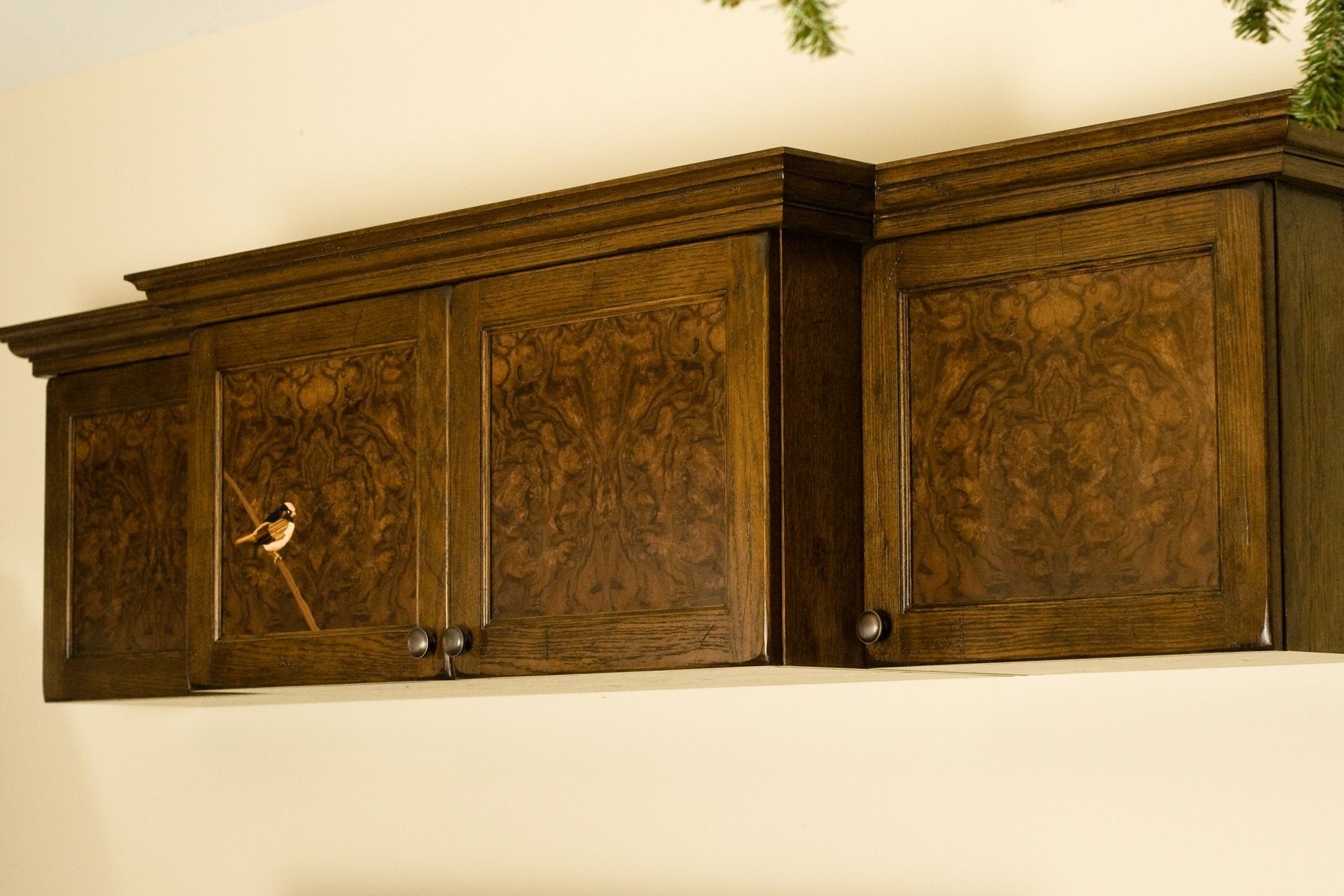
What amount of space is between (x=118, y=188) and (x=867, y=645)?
6.55ft

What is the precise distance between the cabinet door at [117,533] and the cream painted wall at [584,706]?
11.8 inches

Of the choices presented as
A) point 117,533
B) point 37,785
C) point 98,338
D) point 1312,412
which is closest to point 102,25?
point 98,338

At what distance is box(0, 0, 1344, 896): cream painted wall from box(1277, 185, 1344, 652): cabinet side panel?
286mm

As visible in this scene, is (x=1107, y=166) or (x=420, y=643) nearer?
(x=1107, y=166)

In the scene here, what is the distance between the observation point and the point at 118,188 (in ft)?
10.9

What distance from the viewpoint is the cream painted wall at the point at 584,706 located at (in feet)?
6.98

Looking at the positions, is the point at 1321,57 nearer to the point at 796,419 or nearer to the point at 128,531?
the point at 796,419

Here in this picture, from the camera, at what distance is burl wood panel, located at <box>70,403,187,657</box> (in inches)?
105

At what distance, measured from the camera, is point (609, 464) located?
82.3 inches

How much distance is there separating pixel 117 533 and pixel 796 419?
→ 1.31 metres

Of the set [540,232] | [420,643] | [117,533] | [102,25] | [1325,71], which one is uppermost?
[102,25]

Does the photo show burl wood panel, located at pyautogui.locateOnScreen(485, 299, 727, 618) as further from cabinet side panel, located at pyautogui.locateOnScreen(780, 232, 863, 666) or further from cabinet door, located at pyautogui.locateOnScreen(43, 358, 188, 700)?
cabinet door, located at pyautogui.locateOnScreen(43, 358, 188, 700)

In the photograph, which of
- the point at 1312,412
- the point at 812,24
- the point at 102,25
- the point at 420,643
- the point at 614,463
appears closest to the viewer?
the point at 812,24

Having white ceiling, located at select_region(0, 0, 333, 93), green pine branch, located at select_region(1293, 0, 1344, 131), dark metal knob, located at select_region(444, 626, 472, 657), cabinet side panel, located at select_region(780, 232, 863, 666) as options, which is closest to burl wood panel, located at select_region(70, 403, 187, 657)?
dark metal knob, located at select_region(444, 626, 472, 657)
